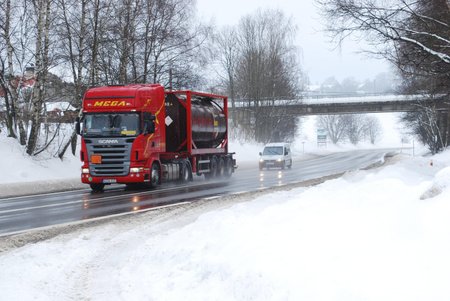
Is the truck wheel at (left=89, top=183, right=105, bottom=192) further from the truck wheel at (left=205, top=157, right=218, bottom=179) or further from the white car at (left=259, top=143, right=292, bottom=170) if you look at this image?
the white car at (left=259, top=143, right=292, bottom=170)

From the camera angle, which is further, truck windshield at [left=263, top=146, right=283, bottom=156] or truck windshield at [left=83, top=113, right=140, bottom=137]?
truck windshield at [left=263, top=146, right=283, bottom=156]

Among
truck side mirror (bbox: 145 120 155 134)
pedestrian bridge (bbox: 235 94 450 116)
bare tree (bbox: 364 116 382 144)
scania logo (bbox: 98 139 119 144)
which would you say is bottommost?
bare tree (bbox: 364 116 382 144)

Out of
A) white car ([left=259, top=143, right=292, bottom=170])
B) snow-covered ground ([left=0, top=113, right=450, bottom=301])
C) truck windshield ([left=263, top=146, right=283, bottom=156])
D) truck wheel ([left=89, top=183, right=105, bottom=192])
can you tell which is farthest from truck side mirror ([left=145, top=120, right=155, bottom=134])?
truck windshield ([left=263, top=146, right=283, bottom=156])

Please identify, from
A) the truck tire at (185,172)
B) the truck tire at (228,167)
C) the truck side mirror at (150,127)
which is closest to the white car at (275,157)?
the truck tire at (228,167)

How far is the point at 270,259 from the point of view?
6.39 metres

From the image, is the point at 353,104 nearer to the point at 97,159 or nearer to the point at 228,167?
the point at 228,167

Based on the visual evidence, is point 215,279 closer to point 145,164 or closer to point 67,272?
point 67,272

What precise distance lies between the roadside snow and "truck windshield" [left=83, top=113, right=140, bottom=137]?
10.8 meters

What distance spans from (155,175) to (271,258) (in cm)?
1587

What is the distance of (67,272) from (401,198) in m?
5.06

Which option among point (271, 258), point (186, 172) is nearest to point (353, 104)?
point (186, 172)

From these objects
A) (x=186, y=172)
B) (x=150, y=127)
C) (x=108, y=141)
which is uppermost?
(x=150, y=127)

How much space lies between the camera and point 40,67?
2559 cm

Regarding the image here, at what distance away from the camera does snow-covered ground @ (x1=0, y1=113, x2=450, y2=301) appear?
5.39m
